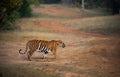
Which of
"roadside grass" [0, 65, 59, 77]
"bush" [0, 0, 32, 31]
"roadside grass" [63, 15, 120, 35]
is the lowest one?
"roadside grass" [63, 15, 120, 35]

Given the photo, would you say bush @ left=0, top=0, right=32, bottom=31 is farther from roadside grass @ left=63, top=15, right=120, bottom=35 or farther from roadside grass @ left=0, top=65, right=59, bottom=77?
roadside grass @ left=0, top=65, right=59, bottom=77

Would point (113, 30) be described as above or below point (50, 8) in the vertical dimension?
above

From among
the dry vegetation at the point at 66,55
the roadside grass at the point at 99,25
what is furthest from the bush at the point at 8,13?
the roadside grass at the point at 99,25

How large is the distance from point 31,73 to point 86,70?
220 centimetres

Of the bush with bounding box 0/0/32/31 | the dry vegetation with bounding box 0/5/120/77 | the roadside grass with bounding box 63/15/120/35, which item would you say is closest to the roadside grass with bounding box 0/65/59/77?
the dry vegetation with bounding box 0/5/120/77

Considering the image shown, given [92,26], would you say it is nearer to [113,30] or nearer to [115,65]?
[113,30]

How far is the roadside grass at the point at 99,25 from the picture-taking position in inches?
1117

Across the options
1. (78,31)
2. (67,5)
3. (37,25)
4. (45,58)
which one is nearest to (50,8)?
(67,5)

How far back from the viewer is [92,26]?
30.8 m

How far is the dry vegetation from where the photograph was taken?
14.3m

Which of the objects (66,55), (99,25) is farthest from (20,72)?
(99,25)

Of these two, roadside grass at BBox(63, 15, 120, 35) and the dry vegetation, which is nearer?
the dry vegetation

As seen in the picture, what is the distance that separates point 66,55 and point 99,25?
12905 mm

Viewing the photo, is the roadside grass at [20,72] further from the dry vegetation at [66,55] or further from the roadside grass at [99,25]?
the roadside grass at [99,25]
